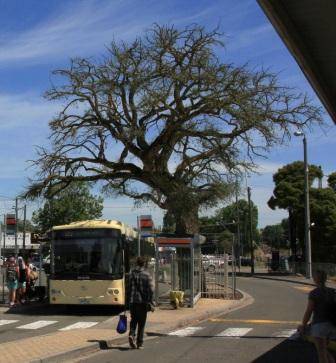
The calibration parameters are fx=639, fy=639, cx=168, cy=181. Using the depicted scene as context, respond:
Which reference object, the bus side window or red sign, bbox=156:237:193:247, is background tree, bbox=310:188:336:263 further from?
the bus side window

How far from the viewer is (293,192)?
53719mm

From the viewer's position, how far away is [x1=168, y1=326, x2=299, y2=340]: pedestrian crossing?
581 inches

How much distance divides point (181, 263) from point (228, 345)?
33.0 feet

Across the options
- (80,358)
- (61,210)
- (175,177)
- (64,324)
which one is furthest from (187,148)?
(61,210)

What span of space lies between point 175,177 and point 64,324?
10.3 metres

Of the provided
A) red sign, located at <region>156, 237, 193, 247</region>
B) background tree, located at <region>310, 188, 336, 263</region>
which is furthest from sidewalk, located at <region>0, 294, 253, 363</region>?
background tree, located at <region>310, 188, 336, 263</region>

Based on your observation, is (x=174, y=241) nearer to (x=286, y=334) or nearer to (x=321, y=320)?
(x=286, y=334)

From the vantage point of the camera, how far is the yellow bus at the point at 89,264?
19469mm

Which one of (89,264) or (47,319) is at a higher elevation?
(89,264)

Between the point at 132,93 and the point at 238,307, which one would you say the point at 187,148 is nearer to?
the point at 132,93

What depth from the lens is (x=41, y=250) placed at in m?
22.5

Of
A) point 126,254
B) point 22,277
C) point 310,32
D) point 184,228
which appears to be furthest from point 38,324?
point 310,32

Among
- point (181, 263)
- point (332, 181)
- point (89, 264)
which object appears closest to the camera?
A: point (89, 264)

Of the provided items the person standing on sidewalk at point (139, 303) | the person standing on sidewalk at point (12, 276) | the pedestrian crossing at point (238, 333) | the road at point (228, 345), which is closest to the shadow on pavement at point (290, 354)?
the road at point (228, 345)
